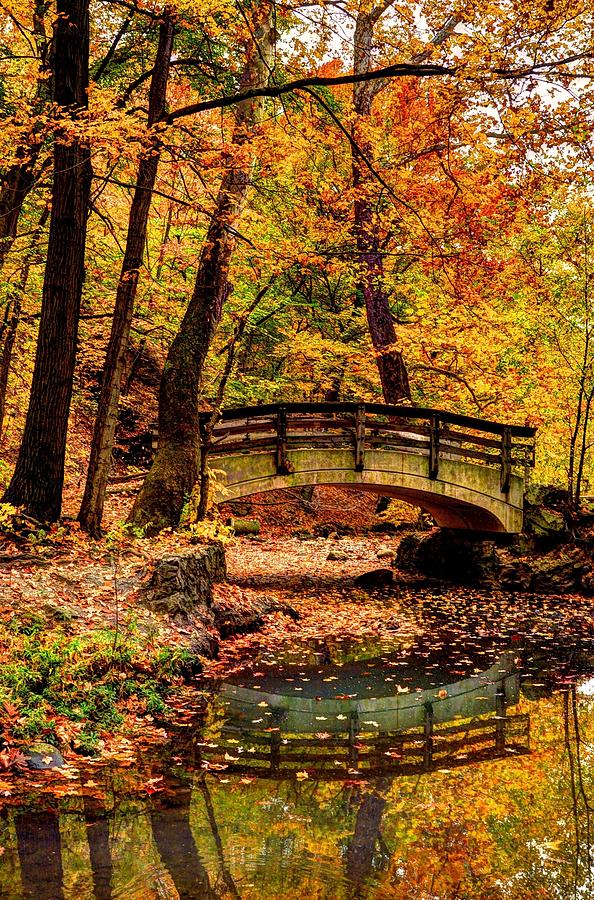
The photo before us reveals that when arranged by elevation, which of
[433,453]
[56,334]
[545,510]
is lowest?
[545,510]

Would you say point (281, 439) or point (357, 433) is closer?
point (281, 439)

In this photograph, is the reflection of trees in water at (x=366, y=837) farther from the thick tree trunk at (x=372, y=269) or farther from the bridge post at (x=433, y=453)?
the thick tree trunk at (x=372, y=269)

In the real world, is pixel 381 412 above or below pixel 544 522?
above

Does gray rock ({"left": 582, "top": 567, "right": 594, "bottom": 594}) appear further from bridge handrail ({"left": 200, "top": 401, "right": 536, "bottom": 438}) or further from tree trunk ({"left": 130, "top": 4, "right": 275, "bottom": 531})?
tree trunk ({"left": 130, "top": 4, "right": 275, "bottom": 531})

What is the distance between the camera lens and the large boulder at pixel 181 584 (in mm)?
8750

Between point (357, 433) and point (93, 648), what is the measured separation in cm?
868

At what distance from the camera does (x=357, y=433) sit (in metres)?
14.9

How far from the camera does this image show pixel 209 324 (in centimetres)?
1202

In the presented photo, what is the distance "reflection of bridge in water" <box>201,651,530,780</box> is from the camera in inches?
233

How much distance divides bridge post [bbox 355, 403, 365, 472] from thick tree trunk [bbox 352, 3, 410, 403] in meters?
2.02

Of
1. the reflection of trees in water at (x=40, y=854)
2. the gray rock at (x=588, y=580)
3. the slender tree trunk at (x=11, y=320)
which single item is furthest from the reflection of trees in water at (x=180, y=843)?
the gray rock at (x=588, y=580)

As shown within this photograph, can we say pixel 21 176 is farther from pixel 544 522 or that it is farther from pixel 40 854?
pixel 544 522

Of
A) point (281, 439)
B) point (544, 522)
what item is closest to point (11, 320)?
point (281, 439)

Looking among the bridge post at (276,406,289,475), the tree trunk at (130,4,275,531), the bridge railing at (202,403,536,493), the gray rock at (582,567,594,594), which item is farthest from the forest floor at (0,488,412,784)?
the gray rock at (582,567,594,594)
